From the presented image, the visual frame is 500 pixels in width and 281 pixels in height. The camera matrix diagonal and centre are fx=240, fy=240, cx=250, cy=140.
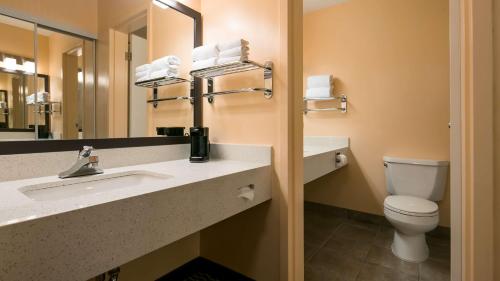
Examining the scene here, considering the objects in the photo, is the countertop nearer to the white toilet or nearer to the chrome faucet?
the chrome faucet

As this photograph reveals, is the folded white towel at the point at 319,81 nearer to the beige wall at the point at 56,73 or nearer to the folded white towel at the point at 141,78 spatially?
the folded white towel at the point at 141,78

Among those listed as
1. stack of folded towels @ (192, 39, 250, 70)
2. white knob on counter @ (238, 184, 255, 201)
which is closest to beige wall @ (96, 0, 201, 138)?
stack of folded towels @ (192, 39, 250, 70)

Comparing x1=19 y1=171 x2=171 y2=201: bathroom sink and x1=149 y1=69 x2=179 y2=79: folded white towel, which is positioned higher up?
x1=149 y1=69 x2=179 y2=79: folded white towel

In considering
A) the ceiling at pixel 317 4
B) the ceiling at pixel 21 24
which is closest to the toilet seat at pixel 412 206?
the ceiling at pixel 317 4

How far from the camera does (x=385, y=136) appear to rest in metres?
2.34

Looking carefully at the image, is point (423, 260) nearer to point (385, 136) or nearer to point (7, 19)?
point (385, 136)

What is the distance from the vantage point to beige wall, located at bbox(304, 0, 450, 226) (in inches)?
82.5

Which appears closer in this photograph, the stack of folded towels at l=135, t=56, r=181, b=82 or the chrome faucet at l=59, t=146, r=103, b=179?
the chrome faucet at l=59, t=146, r=103, b=179

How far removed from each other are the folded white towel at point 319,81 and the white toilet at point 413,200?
3.11 feet

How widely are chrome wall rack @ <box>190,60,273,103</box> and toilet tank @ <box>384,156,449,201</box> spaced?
5.38 ft

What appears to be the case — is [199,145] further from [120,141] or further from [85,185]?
[85,185]

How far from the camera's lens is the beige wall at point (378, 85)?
210cm

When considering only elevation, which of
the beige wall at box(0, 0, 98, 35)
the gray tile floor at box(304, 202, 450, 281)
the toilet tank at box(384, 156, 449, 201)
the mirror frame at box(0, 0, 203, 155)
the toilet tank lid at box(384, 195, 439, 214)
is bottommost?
the gray tile floor at box(304, 202, 450, 281)

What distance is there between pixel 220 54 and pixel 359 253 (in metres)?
1.80
